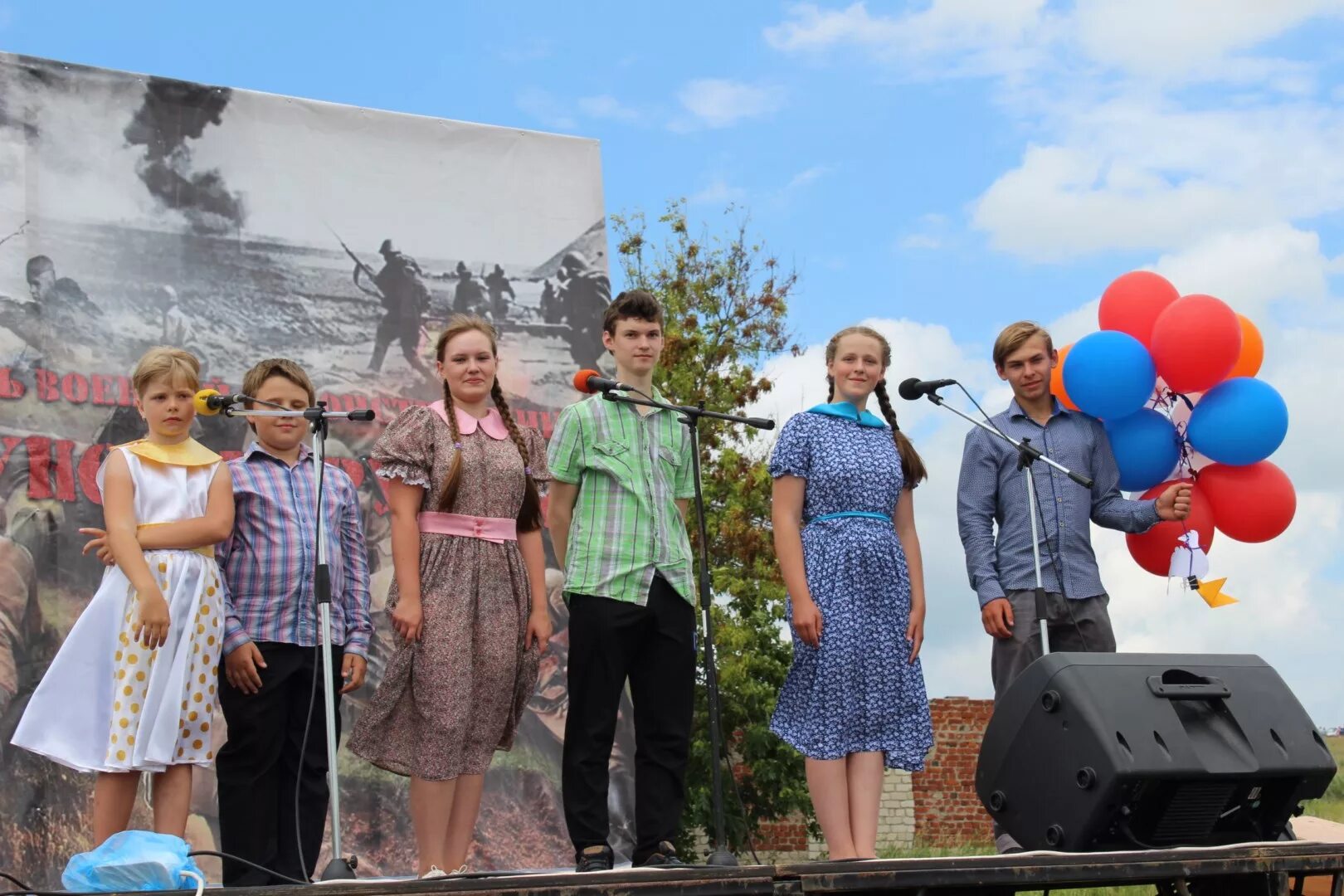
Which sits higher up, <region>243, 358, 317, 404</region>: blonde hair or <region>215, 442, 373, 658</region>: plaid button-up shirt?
<region>243, 358, 317, 404</region>: blonde hair

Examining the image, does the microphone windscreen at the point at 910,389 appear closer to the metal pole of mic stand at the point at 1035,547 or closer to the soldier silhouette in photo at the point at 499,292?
the metal pole of mic stand at the point at 1035,547

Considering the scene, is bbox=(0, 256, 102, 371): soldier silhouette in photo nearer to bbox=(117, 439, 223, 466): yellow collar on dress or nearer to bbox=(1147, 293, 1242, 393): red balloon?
bbox=(117, 439, 223, 466): yellow collar on dress

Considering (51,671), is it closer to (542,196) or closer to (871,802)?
(871,802)

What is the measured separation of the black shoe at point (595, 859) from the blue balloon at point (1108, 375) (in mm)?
2101

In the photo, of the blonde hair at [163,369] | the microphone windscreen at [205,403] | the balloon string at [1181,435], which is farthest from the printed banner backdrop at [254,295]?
the balloon string at [1181,435]

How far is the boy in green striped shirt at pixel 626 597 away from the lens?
350 centimetres

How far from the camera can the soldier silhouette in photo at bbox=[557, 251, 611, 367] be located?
609cm

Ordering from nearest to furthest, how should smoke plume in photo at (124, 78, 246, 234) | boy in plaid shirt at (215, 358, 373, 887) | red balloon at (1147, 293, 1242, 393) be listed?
boy in plaid shirt at (215, 358, 373, 887) < red balloon at (1147, 293, 1242, 393) < smoke plume in photo at (124, 78, 246, 234)

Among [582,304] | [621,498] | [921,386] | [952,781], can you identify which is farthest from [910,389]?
[952,781]

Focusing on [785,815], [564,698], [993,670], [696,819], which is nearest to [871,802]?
[993,670]

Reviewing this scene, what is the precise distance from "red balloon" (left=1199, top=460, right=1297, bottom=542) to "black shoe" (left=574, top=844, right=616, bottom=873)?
244 cm

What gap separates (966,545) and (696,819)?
23.3ft

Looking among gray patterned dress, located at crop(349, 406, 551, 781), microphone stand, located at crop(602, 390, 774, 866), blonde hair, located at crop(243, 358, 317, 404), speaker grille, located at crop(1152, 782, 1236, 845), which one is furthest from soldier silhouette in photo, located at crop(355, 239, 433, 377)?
speaker grille, located at crop(1152, 782, 1236, 845)

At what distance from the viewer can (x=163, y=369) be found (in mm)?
3561
